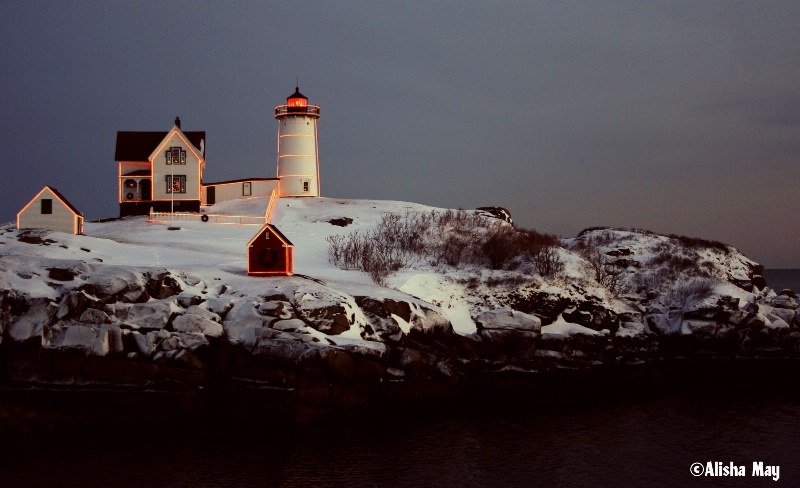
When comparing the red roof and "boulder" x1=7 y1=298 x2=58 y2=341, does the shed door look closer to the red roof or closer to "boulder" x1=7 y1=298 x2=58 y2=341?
the red roof

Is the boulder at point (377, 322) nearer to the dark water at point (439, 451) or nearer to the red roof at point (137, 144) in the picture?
the dark water at point (439, 451)

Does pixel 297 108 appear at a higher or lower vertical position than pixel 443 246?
higher

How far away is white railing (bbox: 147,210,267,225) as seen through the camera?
67875 mm

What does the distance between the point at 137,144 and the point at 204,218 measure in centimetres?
1116

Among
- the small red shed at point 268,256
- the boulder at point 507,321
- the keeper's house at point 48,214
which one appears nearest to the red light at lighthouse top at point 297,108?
the keeper's house at point 48,214

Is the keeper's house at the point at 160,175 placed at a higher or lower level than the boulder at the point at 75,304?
higher

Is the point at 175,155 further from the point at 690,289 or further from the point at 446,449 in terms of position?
the point at 446,449

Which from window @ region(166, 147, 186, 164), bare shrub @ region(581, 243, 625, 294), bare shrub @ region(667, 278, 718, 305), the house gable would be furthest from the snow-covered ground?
the house gable

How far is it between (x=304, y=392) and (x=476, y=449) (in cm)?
848

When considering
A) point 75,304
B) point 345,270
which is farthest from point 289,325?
point 345,270

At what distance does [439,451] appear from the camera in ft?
108

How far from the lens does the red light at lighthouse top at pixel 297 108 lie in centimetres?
8006

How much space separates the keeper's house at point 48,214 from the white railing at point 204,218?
33.3ft

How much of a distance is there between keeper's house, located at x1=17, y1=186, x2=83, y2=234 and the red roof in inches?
585
